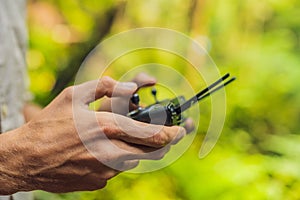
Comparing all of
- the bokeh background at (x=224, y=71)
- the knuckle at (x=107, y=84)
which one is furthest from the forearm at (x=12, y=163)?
the bokeh background at (x=224, y=71)

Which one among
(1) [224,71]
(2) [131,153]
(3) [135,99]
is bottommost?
(2) [131,153]

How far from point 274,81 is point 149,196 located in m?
0.55

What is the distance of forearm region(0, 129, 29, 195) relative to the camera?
0.79m

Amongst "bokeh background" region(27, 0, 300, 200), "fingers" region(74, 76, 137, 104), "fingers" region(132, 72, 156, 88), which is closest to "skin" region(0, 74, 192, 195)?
"fingers" region(74, 76, 137, 104)

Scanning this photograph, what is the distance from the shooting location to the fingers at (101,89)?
2.53ft

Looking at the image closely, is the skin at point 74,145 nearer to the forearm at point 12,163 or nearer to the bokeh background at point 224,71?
the forearm at point 12,163

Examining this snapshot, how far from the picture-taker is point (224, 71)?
150 centimetres

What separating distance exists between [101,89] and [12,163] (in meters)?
0.15

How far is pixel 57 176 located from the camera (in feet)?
2.56

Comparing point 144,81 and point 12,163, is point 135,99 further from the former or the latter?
point 12,163

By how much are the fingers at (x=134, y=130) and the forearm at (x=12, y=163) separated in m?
0.12

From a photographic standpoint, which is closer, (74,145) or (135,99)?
(74,145)

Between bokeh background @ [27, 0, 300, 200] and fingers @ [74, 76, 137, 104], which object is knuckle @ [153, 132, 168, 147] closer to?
fingers @ [74, 76, 137, 104]

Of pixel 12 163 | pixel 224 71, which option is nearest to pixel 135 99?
pixel 12 163
